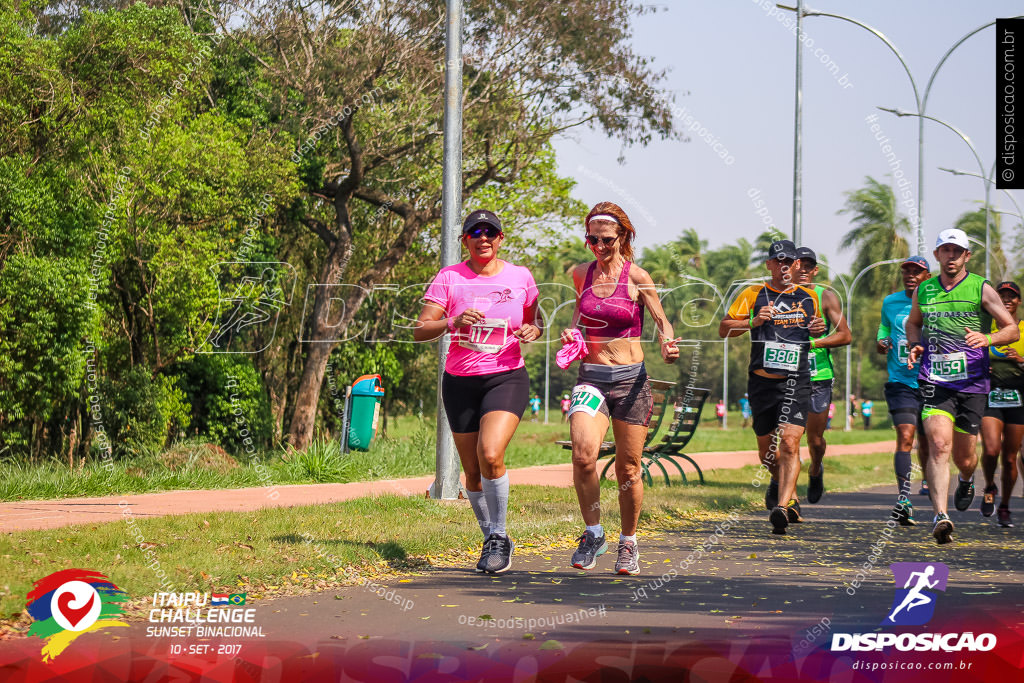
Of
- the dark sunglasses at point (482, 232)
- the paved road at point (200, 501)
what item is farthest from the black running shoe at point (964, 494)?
the dark sunglasses at point (482, 232)

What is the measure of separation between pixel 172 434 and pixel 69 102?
21.3 ft

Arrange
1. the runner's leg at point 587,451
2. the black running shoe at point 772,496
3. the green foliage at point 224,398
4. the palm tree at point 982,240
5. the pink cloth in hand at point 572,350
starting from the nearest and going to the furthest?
1. the pink cloth in hand at point 572,350
2. the runner's leg at point 587,451
3. the black running shoe at point 772,496
4. the green foliage at point 224,398
5. the palm tree at point 982,240

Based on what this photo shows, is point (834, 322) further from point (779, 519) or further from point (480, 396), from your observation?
point (480, 396)

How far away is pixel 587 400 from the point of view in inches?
278

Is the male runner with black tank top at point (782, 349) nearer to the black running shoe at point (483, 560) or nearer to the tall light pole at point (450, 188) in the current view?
the tall light pole at point (450, 188)

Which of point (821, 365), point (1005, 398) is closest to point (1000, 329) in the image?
point (1005, 398)

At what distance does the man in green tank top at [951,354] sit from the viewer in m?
8.45

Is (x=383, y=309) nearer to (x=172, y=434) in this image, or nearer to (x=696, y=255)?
(x=172, y=434)

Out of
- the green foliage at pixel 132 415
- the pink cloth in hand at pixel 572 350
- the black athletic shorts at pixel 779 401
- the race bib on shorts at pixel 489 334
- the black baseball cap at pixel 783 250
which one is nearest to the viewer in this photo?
the pink cloth in hand at pixel 572 350

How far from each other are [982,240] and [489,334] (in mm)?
54641

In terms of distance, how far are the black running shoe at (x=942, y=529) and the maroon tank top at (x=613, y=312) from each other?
296 cm

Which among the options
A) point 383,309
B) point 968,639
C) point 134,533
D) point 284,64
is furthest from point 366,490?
point 383,309

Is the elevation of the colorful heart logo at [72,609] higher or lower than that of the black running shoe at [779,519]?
lower

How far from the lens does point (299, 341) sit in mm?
21297
